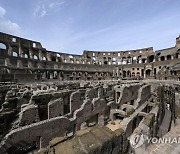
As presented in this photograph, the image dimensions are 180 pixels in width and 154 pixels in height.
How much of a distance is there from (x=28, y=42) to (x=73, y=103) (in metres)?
33.2

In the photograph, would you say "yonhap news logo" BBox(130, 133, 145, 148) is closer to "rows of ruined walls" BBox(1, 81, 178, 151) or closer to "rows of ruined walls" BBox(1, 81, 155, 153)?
"rows of ruined walls" BBox(1, 81, 178, 151)

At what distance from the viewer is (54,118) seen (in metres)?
7.44

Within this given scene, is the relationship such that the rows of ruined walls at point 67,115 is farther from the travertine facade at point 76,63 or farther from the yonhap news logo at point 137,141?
the travertine facade at point 76,63

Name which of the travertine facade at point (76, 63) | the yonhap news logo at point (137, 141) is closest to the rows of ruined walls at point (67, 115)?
the yonhap news logo at point (137, 141)

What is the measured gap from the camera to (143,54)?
170 feet

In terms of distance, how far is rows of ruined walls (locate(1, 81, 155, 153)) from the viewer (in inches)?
247

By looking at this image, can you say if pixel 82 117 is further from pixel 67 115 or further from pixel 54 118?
pixel 54 118

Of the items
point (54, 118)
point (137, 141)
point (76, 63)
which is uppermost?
point (76, 63)

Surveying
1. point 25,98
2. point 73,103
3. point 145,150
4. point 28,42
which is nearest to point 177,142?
point 145,150

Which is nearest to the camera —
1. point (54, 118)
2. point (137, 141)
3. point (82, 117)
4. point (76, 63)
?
point (137, 141)

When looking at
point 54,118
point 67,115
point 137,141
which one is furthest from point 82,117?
point 137,141

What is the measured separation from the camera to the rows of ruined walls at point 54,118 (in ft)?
20.6

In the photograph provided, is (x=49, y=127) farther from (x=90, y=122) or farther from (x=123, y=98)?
(x=123, y=98)

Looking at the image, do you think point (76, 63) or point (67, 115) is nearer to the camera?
point (67, 115)
